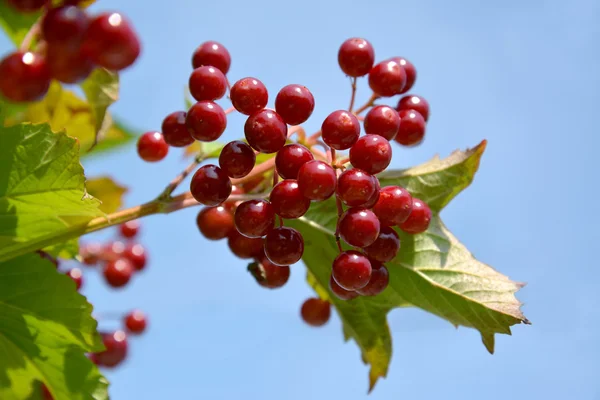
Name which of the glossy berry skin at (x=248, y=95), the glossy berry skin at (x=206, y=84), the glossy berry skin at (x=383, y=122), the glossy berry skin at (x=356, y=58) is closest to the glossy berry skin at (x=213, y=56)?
the glossy berry skin at (x=206, y=84)

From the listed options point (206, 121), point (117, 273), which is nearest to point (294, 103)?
point (206, 121)

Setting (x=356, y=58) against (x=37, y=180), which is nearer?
(x=37, y=180)

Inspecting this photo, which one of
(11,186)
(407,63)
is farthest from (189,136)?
(407,63)

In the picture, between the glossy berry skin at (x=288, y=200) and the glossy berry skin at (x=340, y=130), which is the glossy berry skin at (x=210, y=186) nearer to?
the glossy berry skin at (x=288, y=200)

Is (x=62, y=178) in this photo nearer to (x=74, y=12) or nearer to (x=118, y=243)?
(x=74, y=12)

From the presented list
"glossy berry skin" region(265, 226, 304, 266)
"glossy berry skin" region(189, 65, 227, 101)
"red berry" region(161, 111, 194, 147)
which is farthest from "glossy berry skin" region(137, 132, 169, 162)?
"glossy berry skin" region(265, 226, 304, 266)

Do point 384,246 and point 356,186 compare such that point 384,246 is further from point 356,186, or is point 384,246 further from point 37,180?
point 37,180

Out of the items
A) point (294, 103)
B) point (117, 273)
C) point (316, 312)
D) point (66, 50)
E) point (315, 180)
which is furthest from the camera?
point (117, 273)
